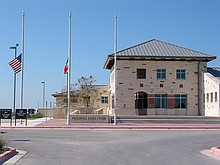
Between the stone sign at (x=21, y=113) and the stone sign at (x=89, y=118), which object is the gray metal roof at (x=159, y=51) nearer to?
the stone sign at (x=89, y=118)

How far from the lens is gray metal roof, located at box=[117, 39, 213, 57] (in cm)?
4894

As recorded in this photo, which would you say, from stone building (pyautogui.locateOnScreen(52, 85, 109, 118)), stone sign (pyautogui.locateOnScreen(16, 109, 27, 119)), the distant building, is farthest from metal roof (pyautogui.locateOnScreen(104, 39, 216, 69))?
Answer: stone sign (pyautogui.locateOnScreen(16, 109, 27, 119))

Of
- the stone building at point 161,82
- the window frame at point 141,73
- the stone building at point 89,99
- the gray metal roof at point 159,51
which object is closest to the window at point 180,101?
the stone building at point 161,82

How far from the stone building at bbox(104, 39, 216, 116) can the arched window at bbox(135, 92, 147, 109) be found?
329 millimetres

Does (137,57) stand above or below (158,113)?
above

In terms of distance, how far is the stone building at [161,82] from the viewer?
48.3 m

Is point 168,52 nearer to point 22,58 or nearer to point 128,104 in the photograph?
point 128,104

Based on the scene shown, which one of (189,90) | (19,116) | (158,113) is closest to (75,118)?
(19,116)

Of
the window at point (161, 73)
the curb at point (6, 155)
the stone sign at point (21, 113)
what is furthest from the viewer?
the window at point (161, 73)

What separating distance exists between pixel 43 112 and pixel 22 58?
34.4 m

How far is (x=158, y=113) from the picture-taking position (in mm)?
48219

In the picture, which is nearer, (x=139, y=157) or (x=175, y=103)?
(x=139, y=157)

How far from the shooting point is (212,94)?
149ft

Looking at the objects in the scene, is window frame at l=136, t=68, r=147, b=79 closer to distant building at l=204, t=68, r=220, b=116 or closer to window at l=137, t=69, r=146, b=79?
window at l=137, t=69, r=146, b=79
